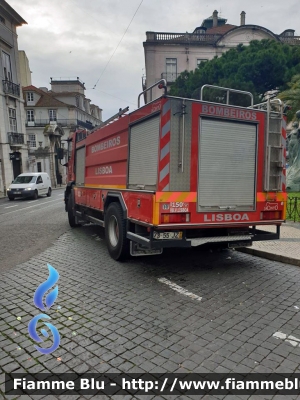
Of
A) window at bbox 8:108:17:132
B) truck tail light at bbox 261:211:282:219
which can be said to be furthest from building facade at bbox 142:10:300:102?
truck tail light at bbox 261:211:282:219

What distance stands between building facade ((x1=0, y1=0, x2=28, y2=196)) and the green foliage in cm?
1879

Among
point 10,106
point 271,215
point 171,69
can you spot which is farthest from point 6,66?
point 271,215

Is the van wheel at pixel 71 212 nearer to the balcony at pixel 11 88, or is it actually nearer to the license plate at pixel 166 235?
the license plate at pixel 166 235

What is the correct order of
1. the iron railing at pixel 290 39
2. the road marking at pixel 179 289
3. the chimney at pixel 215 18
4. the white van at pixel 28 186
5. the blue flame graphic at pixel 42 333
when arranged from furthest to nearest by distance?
1. the chimney at pixel 215 18
2. the iron railing at pixel 290 39
3. the white van at pixel 28 186
4. the road marking at pixel 179 289
5. the blue flame graphic at pixel 42 333

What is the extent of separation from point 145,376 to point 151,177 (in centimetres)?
293

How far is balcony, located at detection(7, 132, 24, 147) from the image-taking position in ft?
92.9

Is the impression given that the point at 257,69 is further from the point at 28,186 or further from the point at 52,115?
the point at 52,115

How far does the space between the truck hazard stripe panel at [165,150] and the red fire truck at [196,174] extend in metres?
0.01

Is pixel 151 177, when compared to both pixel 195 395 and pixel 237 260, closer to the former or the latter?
pixel 237 260

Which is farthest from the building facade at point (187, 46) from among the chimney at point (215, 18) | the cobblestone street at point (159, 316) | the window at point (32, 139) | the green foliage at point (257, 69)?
the cobblestone street at point (159, 316)

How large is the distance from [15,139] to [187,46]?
24376mm

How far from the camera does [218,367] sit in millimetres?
2691

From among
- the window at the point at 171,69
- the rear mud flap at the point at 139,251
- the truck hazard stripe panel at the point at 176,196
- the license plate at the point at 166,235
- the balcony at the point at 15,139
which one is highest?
the window at the point at 171,69

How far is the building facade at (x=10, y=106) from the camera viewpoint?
27672mm
